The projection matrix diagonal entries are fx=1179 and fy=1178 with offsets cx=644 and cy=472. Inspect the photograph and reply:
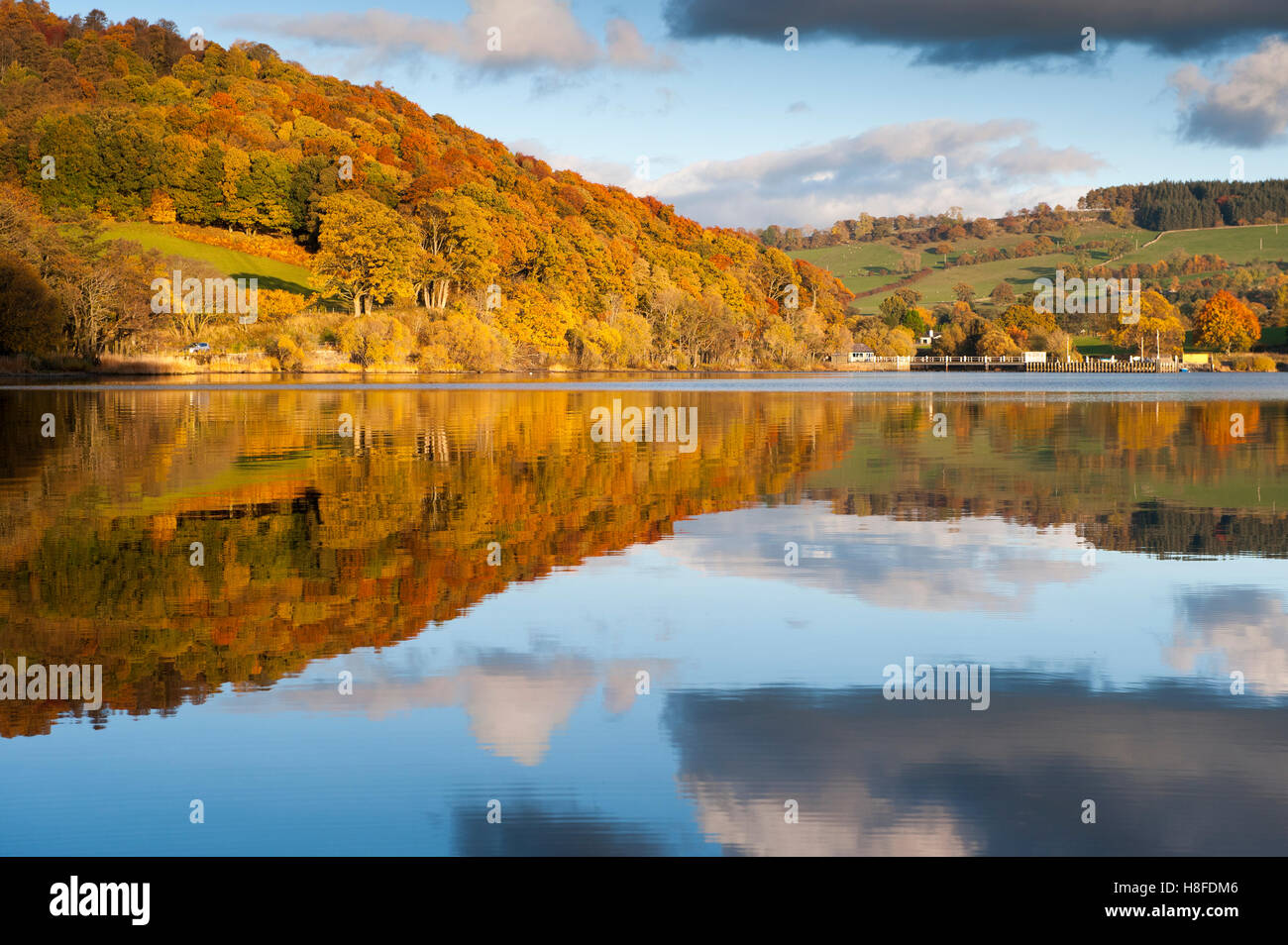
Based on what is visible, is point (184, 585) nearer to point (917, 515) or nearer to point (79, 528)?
point (79, 528)

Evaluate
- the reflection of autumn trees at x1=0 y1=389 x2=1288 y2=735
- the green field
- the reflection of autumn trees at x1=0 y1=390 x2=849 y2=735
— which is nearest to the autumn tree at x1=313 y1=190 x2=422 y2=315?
the green field

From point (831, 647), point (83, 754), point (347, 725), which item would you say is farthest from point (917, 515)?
point (83, 754)

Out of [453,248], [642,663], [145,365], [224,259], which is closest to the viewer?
[642,663]

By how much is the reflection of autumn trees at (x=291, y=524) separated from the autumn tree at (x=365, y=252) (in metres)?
75.0

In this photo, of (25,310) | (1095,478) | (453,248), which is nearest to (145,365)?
(25,310)

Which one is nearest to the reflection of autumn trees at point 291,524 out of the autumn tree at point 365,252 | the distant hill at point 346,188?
the autumn tree at point 365,252

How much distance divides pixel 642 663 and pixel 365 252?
348 feet

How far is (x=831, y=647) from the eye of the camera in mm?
10078

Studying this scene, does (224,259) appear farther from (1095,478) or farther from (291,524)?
(291,524)

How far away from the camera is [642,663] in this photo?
9555 mm

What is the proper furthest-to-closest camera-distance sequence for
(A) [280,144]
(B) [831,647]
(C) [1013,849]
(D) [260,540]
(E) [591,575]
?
(A) [280,144] → (D) [260,540] → (E) [591,575] → (B) [831,647] → (C) [1013,849]

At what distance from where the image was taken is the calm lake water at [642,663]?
6.43 meters

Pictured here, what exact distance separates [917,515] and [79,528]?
12072 millimetres

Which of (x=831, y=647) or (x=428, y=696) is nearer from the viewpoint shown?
(x=428, y=696)
